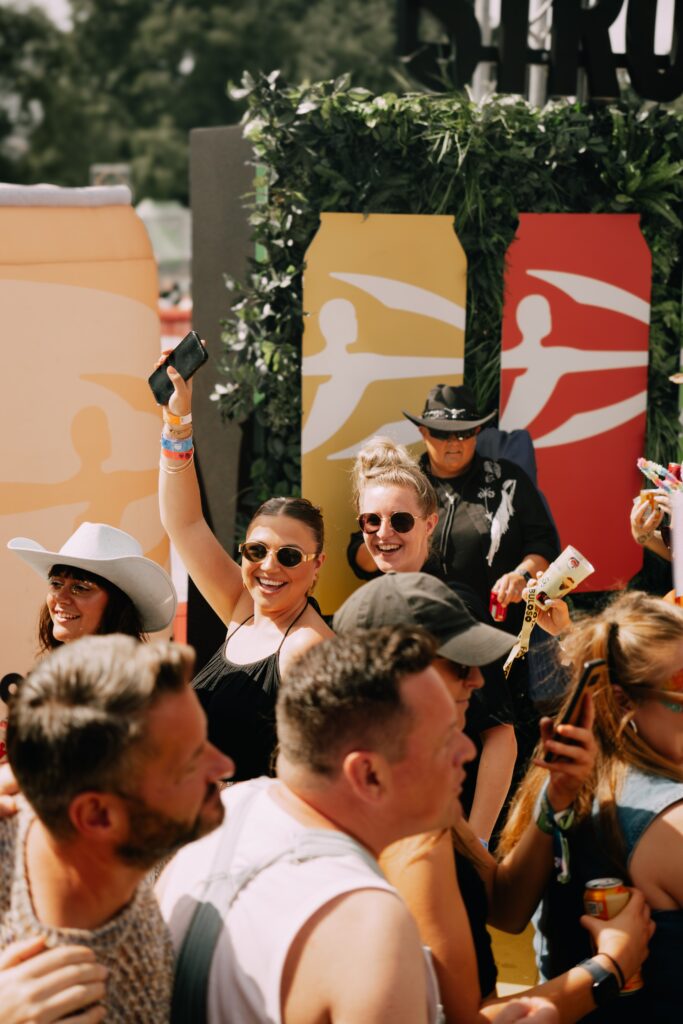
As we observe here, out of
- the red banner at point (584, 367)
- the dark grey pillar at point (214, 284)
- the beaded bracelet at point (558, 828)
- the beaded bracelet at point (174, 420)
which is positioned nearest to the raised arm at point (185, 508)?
the beaded bracelet at point (174, 420)

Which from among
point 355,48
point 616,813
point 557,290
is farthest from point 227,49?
point 616,813

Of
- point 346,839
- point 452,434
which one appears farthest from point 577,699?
point 452,434

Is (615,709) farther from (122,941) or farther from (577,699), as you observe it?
(122,941)

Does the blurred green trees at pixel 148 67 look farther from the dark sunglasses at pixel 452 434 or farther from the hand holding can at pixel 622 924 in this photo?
the hand holding can at pixel 622 924

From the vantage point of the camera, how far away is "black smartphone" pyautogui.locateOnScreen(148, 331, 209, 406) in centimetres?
393

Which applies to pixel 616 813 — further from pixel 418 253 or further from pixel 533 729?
pixel 418 253

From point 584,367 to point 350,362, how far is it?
3.75 feet

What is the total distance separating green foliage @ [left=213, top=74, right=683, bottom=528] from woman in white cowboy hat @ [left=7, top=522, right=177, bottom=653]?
1.68 meters

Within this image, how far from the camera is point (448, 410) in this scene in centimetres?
466

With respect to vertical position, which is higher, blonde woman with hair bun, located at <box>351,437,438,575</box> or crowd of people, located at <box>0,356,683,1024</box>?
crowd of people, located at <box>0,356,683,1024</box>

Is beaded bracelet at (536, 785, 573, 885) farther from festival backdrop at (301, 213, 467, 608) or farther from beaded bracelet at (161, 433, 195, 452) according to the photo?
festival backdrop at (301, 213, 467, 608)

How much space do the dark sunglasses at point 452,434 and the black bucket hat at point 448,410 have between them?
3cm

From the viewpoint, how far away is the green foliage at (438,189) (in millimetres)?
4871

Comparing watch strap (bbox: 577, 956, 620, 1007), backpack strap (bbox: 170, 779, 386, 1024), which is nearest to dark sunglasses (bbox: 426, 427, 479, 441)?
watch strap (bbox: 577, 956, 620, 1007)
